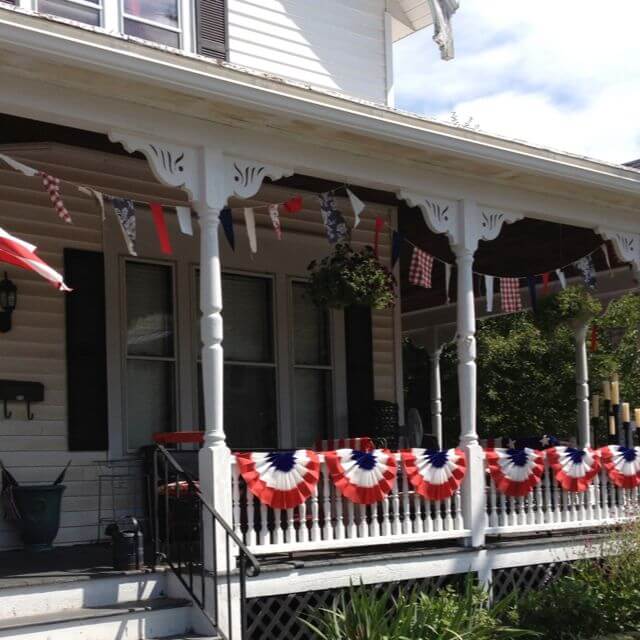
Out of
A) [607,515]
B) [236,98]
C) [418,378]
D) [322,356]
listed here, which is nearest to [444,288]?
[322,356]

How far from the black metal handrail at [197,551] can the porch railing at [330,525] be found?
0.28 m

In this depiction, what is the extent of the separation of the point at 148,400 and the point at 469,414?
2919mm

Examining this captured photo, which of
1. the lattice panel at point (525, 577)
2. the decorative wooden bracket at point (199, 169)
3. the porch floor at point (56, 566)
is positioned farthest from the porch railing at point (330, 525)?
the decorative wooden bracket at point (199, 169)

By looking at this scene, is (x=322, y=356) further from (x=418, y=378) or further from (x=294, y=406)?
(x=418, y=378)

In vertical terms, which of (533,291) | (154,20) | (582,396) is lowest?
(582,396)

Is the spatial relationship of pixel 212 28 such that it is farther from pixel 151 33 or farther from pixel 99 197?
pixel 99 197

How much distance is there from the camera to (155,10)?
1141 cm

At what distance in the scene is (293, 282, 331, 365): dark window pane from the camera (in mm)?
11445

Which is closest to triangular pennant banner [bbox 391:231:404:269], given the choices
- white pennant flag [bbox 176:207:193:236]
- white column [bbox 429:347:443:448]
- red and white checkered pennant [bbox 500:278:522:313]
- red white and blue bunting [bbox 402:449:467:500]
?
red and white checkered pennant [bbox 500:278:522:313]

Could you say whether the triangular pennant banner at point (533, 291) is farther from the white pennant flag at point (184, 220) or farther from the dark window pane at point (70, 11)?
the dark window pane at point (70, 11)

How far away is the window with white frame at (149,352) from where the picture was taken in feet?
33.4

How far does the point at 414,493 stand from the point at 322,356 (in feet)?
9.01

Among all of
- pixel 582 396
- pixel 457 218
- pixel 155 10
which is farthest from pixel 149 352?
pixel 582 396

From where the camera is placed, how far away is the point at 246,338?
36.3 feet
